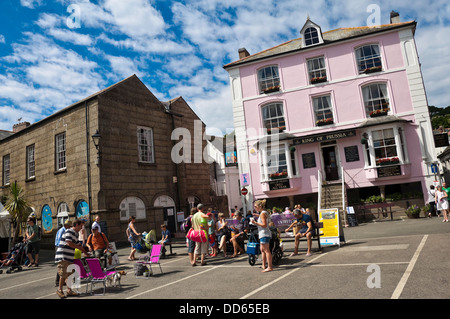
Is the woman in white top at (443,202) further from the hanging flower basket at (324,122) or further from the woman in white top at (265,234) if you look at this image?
the woman in white top at (265,234)

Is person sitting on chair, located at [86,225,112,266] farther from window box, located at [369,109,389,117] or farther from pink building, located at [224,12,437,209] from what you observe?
window box, located at [369,109,389,117]

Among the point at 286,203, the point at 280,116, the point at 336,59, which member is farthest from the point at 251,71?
the point at 286,203

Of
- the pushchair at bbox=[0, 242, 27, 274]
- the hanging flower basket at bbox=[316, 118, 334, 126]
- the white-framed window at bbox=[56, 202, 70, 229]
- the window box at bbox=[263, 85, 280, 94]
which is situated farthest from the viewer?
the window box at bbox=[263, 85, 280, 94]

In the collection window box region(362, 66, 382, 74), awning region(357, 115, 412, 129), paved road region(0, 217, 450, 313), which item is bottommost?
paved road region(0, 217, 450, 313)

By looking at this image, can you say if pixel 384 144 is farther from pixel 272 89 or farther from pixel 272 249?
pixel 272 249

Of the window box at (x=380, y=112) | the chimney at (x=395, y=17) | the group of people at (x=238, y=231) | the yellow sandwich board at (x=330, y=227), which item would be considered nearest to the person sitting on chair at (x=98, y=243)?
the group of people at (x=238, y=231)

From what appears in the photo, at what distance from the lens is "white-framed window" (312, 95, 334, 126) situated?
21859mm

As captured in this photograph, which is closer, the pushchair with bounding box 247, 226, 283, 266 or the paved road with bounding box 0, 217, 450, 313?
the paved road with bounding box 0, 217, 450, 313

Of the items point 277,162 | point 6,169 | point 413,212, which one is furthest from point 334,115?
point 6,169

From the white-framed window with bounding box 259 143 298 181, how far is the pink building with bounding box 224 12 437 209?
0.07 meters

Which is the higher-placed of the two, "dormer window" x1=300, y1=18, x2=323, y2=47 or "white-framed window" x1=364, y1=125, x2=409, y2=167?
"dormer window" x1=300, y1=18, x2=323, y2=47

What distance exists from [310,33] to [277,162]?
9.29 meters

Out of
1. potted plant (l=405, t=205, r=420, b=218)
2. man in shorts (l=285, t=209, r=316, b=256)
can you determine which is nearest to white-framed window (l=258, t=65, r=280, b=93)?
potted plant (l=405, t=205, r=420, b=218)

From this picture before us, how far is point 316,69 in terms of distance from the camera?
73.6 feet
